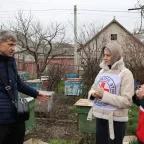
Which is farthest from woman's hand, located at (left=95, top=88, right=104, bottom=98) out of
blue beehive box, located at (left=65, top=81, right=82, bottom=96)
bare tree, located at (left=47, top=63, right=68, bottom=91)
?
bare tree, located at (left=47, top=63, right=68, bottom=91)

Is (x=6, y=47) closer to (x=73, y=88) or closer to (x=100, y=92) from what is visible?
A: (x=100, y=92)

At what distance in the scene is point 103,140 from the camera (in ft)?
10.6

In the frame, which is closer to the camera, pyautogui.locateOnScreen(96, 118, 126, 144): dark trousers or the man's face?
the man's face

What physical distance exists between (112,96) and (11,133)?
1.18 metres

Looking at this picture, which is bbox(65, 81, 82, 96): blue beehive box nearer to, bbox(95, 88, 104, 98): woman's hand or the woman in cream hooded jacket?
the woman in cream hooded jacket

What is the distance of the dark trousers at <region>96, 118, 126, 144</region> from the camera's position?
121 inches

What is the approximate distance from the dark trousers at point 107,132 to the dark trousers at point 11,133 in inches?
36.1

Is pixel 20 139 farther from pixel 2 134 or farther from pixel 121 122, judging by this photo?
pixel 121 122

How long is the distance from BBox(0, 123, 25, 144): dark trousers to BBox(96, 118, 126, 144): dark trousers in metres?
0.92

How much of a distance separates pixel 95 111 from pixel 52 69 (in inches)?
349

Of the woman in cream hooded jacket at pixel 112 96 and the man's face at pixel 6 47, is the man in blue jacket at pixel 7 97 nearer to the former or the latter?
the man's face at pixel 6 47

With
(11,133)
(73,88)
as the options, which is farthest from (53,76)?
(11,133)

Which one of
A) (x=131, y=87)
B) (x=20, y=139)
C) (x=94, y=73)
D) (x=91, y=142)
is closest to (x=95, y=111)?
(x=131, y=87)

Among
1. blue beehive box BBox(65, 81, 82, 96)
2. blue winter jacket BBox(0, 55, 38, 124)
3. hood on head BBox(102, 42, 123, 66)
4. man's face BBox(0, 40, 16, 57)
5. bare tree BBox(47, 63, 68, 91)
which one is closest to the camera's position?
blue winter jacket BBox(0, 55, 38, 124)
